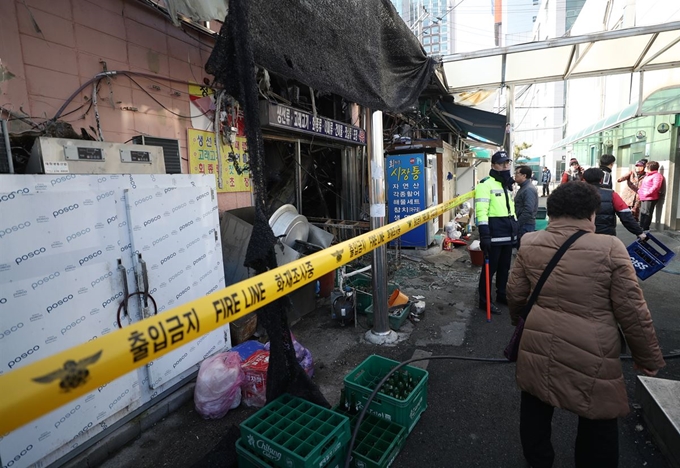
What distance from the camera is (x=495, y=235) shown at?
196 inches

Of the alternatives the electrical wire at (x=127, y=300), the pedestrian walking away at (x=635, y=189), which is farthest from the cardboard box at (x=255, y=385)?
the pedestrian walking away at (x=635, y=189)

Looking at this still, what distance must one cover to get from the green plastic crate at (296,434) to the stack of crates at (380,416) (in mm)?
294

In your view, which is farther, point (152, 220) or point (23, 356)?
point (152, 220)

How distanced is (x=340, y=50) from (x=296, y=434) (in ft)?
9.78

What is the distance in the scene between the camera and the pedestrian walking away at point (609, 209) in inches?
171

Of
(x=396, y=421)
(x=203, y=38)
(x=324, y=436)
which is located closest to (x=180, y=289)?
(x=324, y=436)

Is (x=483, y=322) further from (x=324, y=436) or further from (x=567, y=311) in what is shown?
(x=324, y=436)

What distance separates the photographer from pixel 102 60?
374 cm

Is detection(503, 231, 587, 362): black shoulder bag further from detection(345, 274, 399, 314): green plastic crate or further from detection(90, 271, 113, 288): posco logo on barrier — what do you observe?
detection(90, 271, 113, 288): posco logo on barrier

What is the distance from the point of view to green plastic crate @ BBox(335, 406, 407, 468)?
2.34 m

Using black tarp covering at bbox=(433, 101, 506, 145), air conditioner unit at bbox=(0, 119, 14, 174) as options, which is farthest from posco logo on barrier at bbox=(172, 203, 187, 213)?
black tarp covering at bbox=(433, 101, 506, 145)

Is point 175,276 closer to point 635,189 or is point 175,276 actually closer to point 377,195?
point 377,195

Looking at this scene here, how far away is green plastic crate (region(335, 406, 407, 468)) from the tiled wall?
12.7 feet

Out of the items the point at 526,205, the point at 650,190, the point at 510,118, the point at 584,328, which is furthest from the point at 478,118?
the point at 584,328
